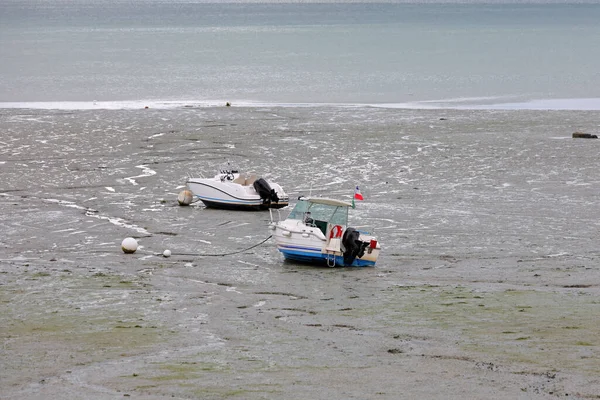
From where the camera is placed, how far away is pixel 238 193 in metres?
30.8

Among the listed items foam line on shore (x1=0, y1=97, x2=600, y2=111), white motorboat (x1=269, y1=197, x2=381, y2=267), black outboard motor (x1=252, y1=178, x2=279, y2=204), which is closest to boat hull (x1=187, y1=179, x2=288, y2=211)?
black outboard motor (x1=252, y1=178, x2=279, y2=204)

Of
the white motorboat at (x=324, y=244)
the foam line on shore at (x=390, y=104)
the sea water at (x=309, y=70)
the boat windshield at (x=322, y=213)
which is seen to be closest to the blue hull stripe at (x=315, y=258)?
the white motorboat at (x=324, y=244)

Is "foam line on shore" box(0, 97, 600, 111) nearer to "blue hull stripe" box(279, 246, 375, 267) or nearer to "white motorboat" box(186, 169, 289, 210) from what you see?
"white motorboat" box(186, 169, 289, 210)

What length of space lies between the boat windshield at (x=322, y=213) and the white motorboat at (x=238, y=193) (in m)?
5.72

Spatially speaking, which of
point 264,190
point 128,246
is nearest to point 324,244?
point 128,246

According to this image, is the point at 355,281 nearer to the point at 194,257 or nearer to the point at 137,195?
the point at 194,257

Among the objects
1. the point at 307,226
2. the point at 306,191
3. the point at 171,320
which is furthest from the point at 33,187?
the point at 171,320

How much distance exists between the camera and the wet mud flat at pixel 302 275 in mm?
15562

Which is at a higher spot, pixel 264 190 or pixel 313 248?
pixel 264 190

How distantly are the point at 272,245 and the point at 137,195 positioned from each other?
7.96 m

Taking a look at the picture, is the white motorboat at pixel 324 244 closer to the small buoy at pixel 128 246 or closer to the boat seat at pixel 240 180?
the small buoy at pixel 128 246

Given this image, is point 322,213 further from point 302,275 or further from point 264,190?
point 264,190

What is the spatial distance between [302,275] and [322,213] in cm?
223

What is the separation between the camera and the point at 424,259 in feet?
80.8
